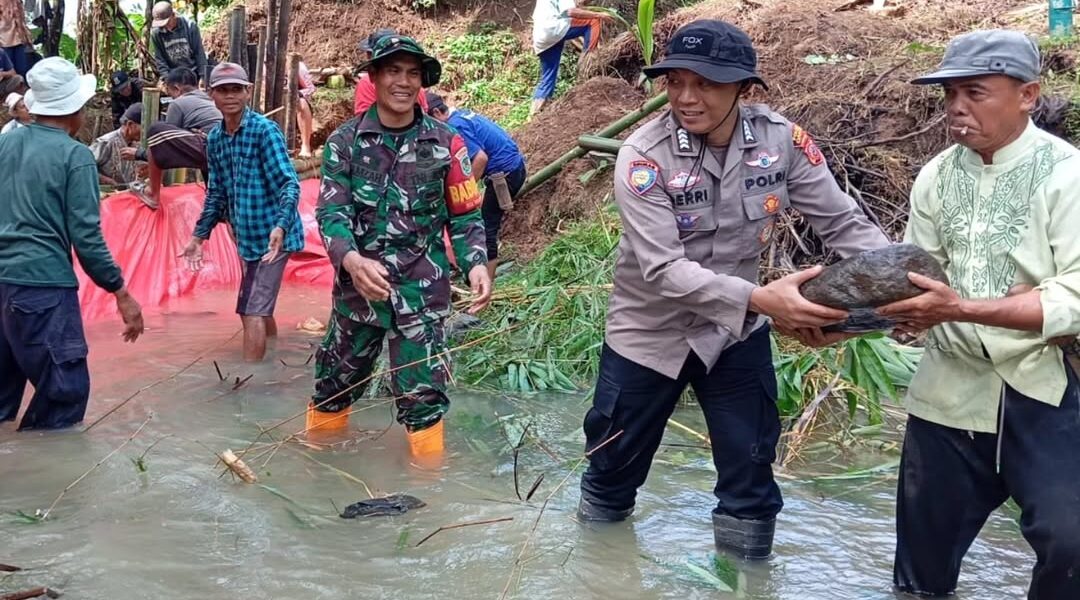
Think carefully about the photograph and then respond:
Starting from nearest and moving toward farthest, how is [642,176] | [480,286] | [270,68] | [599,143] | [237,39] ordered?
[642,176]
[480,286]
[599,143]
[270,68]
[237,39]

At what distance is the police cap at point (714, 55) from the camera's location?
123 inches

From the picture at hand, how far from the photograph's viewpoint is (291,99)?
10.9 meters

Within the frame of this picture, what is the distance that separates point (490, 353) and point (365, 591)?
2.92 m

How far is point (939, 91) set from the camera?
7477 millimetres

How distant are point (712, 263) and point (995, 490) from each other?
3.44ft

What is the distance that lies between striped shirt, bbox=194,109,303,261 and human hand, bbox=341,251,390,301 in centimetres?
211

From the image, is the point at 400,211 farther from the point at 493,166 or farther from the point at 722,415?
the point at 493,166

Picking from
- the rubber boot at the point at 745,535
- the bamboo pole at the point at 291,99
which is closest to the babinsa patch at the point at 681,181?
the rubber boot at the point at 745,535

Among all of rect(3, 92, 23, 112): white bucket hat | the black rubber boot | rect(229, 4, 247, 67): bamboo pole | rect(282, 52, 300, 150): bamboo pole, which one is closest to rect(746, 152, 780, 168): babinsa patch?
the black rubber boot

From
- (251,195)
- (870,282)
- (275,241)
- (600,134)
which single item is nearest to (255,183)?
(251,195)

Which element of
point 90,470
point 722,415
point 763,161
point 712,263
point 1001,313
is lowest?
point 90,470

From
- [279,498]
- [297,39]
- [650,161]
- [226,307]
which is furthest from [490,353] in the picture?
[297,39]

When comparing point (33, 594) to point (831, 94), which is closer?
point (33, 594)

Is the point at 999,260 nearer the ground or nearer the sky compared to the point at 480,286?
nearer the sky
